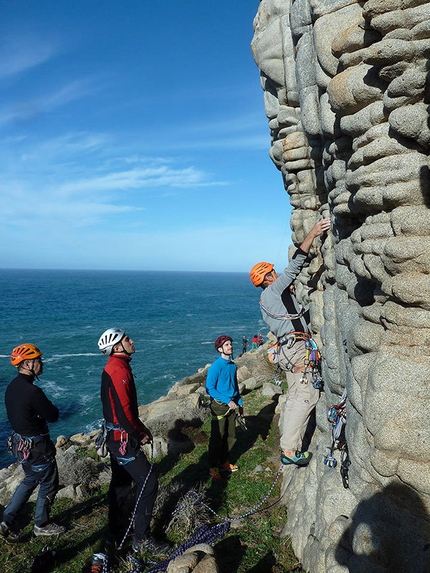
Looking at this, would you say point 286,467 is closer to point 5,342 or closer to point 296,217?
point 296,217

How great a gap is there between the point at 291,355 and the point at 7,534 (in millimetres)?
5064

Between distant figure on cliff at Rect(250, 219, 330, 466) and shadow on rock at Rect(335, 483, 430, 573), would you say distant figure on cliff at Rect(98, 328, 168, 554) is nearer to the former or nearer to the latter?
distant figure on cliff at Rect(250, 219, 330, 466)

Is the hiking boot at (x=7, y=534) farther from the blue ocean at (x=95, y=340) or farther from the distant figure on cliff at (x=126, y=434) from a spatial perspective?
the blue ocean at (x=95, y=340)

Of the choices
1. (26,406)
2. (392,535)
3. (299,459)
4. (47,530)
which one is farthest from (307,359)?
(47,530)

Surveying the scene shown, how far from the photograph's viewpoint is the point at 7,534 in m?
6.50

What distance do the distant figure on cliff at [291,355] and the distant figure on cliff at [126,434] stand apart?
2.44 meters

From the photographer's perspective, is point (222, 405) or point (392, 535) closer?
point (392, 535)

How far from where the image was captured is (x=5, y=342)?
50.4m

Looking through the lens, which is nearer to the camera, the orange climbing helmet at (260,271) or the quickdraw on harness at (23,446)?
the quickdraw on harness at (23,446)

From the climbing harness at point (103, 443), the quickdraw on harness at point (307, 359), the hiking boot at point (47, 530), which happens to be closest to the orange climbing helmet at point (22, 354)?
the climbing harness at point (103, 443)

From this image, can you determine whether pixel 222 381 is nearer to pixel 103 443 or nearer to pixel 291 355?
pixel 291 355

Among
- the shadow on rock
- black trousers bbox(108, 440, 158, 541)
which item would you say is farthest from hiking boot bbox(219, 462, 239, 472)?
the shadow on rock

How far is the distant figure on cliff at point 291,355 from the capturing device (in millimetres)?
7238

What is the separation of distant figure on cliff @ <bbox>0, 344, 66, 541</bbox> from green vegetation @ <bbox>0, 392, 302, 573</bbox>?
1.16ft
